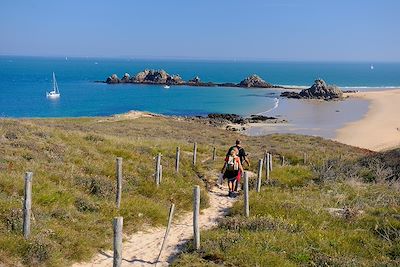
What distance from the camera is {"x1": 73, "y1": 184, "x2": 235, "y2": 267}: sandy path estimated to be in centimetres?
1012

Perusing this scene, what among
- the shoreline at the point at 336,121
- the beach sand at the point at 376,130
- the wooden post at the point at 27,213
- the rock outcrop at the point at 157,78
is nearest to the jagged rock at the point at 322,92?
the shoreline at the point at 336,121

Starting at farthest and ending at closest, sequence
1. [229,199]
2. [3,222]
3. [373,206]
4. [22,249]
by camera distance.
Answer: [229,199] → [373,206] → [3,222] → [22,249]

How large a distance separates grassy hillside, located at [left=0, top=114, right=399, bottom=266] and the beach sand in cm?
3097

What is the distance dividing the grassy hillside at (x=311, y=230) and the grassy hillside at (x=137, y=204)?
32mm

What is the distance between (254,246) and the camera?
10.1m

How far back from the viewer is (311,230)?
11461 mm

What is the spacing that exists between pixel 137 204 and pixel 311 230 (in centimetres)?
499

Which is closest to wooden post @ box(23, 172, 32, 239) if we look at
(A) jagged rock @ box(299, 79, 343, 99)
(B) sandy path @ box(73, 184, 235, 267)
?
(B) sandy path @ box(73, 184, 235, 267)

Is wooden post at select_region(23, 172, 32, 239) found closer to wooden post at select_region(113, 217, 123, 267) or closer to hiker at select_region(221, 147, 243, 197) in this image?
wooden post at select_region(113, 217, 123, 267)

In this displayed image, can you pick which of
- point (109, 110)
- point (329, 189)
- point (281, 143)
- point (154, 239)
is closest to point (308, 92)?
point (109, 110)

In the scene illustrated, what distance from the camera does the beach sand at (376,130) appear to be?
50.9 meters

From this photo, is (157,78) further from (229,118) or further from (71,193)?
(71,193)

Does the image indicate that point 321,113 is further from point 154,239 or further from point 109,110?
point 154,239

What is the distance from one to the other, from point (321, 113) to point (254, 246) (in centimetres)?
7227
